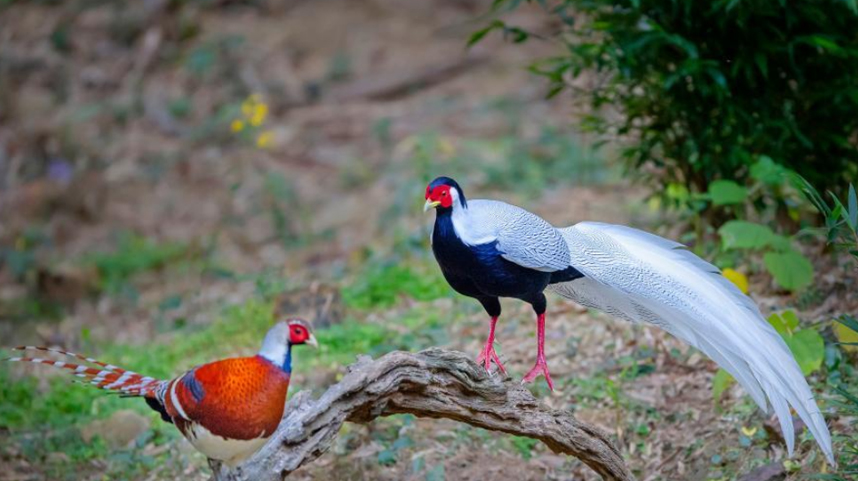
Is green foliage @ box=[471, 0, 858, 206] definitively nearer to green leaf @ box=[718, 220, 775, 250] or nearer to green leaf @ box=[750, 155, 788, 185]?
green leaf @ box=[750, 155, 788, 185]

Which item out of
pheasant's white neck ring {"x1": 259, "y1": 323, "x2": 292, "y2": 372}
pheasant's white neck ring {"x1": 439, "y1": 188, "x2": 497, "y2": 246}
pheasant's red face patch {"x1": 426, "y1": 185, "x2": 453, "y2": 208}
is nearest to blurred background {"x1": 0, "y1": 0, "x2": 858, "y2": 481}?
pheasant's white neck ring {"x1": 439, "y1": 188, "x2": 497, "y2": 246}

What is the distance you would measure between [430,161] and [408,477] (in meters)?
4.41

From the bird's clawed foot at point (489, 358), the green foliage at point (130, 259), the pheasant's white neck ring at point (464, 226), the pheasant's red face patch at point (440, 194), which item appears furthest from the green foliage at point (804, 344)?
the green foliage at point (130, 259)

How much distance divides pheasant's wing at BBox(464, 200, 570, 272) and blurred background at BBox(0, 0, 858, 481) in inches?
32.7

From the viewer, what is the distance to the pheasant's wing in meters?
3.33

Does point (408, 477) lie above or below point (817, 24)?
below

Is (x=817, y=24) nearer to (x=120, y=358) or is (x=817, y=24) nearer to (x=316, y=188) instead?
(x=120, y=358)

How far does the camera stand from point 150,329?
6762mm

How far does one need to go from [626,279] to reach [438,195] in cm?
74

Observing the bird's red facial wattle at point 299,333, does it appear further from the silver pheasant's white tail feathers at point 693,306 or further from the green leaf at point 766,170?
the green leaf at point 766,170

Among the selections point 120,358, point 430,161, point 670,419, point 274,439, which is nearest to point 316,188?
point 430,161

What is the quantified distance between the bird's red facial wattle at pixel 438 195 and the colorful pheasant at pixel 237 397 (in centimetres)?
55

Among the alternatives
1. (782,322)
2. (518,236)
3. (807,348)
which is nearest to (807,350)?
(807,348)

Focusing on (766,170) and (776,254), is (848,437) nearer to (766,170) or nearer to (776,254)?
(776,254)
